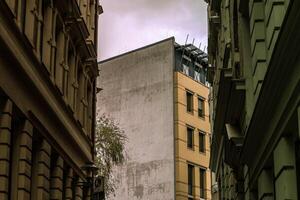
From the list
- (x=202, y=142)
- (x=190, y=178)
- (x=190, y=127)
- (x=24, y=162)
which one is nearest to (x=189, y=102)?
(x=190, y=127)

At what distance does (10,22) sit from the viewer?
59.8ft

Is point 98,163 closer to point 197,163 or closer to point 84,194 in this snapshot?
point 84,194

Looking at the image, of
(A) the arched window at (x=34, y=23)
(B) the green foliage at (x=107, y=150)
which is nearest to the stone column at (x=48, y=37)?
(A) the arched window at (x=34, y=23)

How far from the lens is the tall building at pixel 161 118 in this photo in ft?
180

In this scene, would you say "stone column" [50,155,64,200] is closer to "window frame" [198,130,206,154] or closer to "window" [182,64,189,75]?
"window frame" [198,130,206,154]

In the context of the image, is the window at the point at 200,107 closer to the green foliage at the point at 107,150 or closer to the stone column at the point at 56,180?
the green foliage at the point at 107,150

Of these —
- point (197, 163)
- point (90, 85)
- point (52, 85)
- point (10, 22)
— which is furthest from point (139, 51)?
point (10, 22)

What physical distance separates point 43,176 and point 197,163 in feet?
114

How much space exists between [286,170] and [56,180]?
13.1 metres

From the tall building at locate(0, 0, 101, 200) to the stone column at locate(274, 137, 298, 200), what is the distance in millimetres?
7327

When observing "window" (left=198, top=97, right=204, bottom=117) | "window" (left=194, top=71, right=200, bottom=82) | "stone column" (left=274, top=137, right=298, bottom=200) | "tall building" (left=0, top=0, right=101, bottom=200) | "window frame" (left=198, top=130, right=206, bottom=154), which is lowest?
"stone column" (left=274, top=137, right=298, bottom=200)

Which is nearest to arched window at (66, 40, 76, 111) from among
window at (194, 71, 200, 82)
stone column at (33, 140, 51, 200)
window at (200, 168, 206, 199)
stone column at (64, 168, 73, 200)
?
stone column at (64, 168, 73, 200)

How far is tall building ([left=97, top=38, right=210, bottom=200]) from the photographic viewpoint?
5488 centimetres

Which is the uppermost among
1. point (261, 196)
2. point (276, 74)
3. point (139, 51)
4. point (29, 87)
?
point (139, 51)
